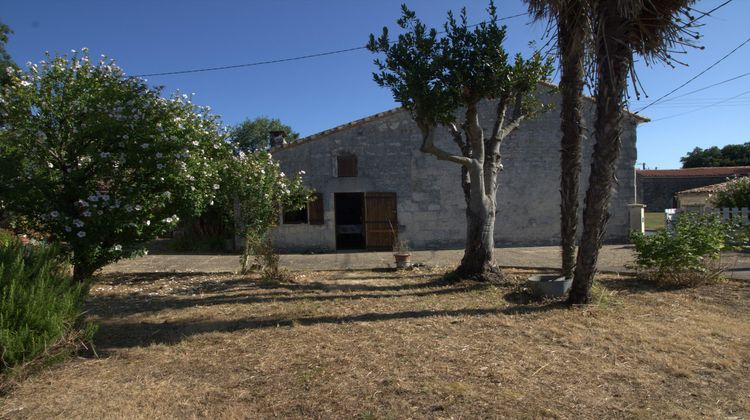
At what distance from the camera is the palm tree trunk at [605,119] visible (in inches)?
217

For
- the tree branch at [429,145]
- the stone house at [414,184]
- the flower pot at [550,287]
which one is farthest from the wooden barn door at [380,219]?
the flower pot at [550,287]

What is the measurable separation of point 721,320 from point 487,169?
12.7 feet

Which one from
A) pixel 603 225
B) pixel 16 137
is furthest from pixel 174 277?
pixel 603 225

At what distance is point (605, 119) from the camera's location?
5664 mm

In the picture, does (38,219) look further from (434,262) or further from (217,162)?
(434,262)

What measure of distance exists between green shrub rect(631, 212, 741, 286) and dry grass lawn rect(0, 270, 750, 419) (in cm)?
42

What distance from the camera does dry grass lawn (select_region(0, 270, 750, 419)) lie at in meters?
3.30

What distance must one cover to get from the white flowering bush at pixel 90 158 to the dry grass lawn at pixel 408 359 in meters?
1.11

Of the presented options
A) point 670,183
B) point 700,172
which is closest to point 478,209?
point 670,183

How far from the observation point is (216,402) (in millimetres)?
3404

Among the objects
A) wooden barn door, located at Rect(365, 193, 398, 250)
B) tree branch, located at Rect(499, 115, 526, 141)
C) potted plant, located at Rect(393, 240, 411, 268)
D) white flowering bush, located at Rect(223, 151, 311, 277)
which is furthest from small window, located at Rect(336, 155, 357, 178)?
tree branch, located at Rect(499, 115, 526, 141)

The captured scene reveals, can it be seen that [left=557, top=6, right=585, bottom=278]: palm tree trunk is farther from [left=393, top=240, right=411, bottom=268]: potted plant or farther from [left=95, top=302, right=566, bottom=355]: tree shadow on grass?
[left=393, top=240, right=411, bottom=268]: potted plant

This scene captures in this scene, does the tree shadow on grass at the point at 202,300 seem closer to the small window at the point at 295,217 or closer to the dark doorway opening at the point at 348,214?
the small window at the point at 295,217

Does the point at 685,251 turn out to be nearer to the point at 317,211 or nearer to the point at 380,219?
the point at 380,219
